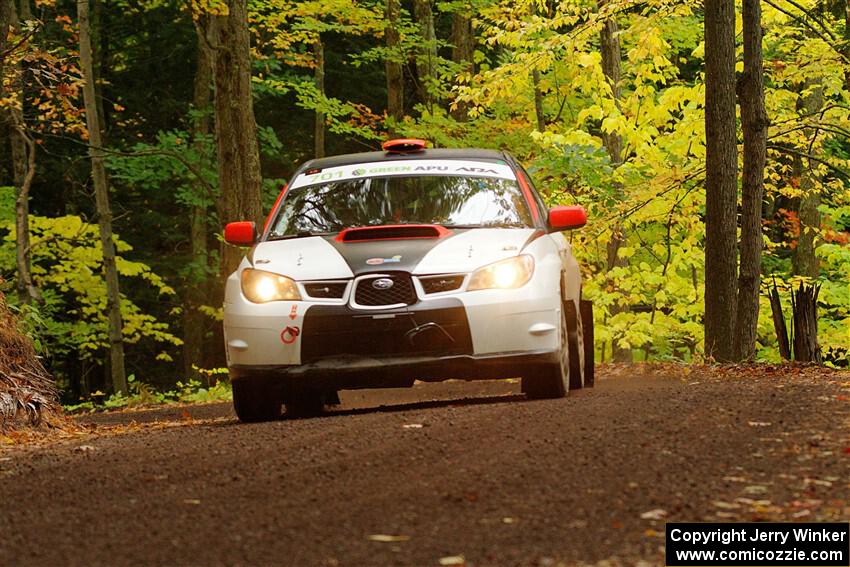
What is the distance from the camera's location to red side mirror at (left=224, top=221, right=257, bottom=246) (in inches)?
356

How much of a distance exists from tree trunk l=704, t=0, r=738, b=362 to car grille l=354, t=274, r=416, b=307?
254 inches

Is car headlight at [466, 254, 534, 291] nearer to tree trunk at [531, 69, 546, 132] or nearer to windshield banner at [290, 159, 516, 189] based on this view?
windshield banner at [290, 159, 516, 189]

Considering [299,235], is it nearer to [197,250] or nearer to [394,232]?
[394,232]

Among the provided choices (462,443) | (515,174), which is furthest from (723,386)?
(462,443)

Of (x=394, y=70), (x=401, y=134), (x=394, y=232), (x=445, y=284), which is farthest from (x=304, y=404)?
(x=394, y=70)

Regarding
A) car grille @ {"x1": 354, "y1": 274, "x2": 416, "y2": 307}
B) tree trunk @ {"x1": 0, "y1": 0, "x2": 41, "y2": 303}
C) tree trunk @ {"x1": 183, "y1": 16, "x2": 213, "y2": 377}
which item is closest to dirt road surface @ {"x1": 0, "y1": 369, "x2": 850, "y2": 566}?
car grille @ {"x1": 354, "y1": 274, "x2": 416, "y2": 307}

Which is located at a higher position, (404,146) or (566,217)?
(404,146)

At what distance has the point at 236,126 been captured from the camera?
17.5 metres

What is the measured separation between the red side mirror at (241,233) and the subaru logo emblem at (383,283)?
1.46 meters

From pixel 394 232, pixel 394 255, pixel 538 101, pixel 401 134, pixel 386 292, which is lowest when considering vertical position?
pixel 386 292

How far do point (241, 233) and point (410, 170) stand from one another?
1425 mm

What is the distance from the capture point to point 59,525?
185 inches

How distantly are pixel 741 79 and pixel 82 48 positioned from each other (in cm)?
1431

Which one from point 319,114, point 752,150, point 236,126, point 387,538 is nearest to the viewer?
point 387,538
